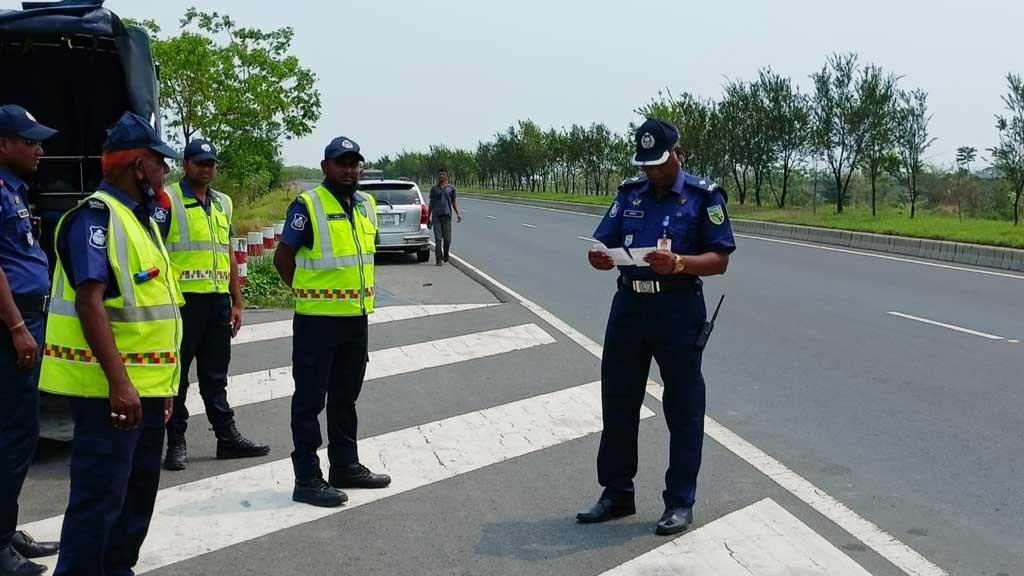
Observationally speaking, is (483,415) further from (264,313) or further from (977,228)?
(977,228)

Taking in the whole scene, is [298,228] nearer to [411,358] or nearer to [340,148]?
[340,148]

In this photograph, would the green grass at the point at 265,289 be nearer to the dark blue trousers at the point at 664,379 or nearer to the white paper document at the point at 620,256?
the dark blue trousers at the point at 664,379

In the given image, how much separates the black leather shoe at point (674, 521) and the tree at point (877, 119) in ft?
89.6

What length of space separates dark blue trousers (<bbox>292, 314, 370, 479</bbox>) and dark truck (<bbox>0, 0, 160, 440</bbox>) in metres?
3.10

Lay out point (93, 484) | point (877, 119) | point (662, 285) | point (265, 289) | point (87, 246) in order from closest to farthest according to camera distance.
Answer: point (87, 246) → point (93, 484) → point (662, 285) → point (265, 289) → point (877, 119)

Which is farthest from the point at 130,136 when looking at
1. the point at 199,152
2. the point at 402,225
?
the point at 402,225

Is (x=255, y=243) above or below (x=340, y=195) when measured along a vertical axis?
below

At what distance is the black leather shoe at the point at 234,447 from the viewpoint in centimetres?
616

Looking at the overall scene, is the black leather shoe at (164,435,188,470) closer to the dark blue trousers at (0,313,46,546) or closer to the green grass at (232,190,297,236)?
the dark blue trousers at (0,313,46,546)

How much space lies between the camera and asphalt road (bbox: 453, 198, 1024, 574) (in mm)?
5148

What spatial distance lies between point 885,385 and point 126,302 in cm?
601

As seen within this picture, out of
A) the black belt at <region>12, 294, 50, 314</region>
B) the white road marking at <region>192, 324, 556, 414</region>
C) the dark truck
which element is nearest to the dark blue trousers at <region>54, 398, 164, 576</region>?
the black belt at <region>12, 294, 50, 314</region>

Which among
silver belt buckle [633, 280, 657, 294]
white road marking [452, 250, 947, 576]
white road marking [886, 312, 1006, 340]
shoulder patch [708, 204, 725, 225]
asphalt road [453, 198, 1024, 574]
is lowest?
white road marking [452, 250, 947, 576]

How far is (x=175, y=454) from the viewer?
5980 millimetres
